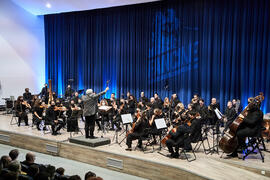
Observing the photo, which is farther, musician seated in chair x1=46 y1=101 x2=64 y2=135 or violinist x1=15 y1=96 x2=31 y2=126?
violinist x1=15 y1=96 x2=31 y2=126

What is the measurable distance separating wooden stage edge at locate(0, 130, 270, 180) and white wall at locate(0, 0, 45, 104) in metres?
7.44

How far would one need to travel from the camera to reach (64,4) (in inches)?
637

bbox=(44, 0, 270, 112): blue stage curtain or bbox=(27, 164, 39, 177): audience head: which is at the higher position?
bbox=(44, 0, 270, 112): blue stage curtain

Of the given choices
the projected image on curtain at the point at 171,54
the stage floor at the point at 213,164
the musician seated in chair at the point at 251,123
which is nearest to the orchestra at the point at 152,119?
the musician seated in chair at the point at 251,123

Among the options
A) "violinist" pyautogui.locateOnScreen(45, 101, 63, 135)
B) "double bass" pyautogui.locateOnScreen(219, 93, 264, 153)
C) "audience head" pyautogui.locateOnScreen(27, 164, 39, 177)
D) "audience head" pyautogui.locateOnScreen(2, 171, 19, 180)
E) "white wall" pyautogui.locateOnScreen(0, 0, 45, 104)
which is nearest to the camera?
"audience head" pyautogui.locateOnScreen(2, 171, 19, 180)

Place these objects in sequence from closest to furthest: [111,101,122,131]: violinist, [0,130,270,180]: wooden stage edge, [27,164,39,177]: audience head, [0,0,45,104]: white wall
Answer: [27,164,39,177]: audience head
[0,130,270,180]: wooden stage edge
[111,101,122,131]: violinist
[0,0,45,104]: white wall

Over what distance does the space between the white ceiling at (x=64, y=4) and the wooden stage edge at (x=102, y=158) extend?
8403 millimetres

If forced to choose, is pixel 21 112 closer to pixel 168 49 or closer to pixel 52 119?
pixel 52 119

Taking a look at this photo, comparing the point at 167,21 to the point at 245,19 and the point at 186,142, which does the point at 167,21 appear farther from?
the point at 186,142

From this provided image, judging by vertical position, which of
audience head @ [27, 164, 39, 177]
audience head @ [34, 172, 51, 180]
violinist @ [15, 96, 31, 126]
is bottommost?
audience head @ [27, 164, 39, 177]

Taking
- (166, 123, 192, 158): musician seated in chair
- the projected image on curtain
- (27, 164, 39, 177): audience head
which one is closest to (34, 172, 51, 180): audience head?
(27, 164, 39, 177): audience head

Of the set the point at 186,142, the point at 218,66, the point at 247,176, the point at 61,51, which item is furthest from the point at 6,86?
the point at 247,176

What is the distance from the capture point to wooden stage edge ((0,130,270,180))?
262 inches

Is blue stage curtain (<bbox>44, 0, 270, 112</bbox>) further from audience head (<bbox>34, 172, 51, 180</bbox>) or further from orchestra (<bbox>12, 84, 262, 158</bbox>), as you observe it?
audience head (<bbox>34, 172, 51, 180</bbox>)
